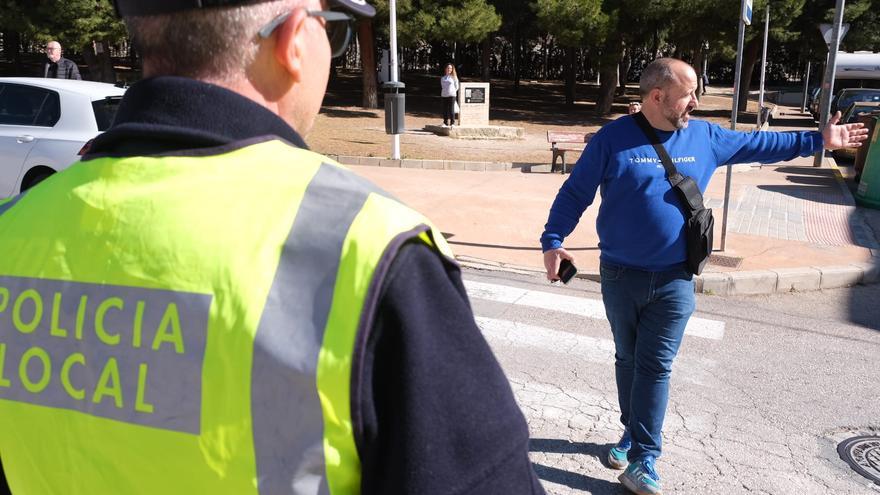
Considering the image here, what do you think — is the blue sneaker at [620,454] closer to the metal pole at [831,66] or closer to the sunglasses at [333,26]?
the sunglasses at [333,26]

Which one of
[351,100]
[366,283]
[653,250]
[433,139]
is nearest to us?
[366,283]

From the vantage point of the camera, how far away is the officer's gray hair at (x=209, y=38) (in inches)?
42.6

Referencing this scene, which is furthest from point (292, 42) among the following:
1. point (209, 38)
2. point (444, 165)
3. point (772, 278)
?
point (444, 165)

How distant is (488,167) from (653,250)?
11.7 metres

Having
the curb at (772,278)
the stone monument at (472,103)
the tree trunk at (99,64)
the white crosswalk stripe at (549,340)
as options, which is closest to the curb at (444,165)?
the stone monument at (472,103)

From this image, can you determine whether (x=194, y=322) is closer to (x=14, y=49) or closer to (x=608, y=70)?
(x=608, y=70)

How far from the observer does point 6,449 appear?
115 cm

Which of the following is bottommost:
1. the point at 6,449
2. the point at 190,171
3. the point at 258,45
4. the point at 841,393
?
the point at 841,393

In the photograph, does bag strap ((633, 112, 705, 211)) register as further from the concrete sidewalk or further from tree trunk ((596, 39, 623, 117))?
tree trunk ((596, 39, 623, 117))

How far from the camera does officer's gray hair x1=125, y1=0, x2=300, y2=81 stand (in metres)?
1.08

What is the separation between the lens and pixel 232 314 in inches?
38.1

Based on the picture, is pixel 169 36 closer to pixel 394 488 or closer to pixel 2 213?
pixel 2 213

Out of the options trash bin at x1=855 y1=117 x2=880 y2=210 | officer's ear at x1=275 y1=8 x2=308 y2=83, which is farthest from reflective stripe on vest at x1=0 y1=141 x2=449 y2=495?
trash bin at x1=855 y1=117 x2=880 y2=210

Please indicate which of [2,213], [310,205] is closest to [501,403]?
[310,205]
